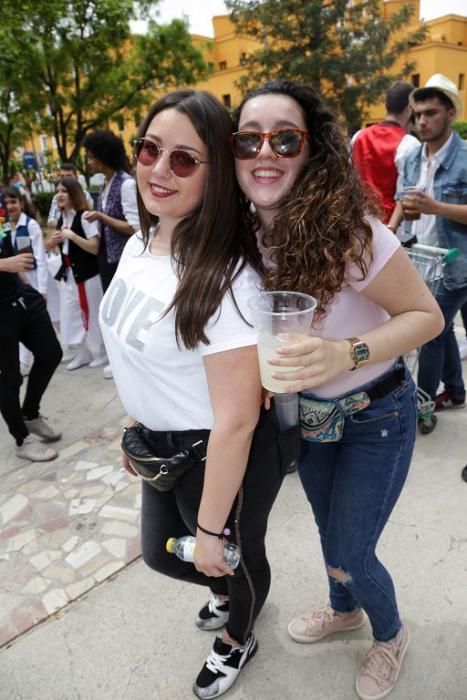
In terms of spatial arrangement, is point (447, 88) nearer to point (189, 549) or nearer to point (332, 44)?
point (189, 549)

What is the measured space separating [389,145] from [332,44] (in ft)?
72.1

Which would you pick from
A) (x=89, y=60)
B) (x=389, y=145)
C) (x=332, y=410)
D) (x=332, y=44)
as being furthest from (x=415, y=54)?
(x=332, y=410)

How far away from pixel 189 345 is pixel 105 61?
743 inches

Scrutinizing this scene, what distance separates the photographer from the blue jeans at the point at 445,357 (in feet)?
10.5

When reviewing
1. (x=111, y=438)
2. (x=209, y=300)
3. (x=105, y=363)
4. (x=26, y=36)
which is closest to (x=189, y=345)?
(x=209, y=300)

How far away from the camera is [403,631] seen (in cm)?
189

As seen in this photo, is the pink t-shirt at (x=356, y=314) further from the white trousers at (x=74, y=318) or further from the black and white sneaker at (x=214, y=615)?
the white trousers at (x=74, y=318)

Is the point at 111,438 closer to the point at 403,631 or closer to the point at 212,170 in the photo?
the point at 403,631

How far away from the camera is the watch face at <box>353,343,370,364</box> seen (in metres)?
1.30

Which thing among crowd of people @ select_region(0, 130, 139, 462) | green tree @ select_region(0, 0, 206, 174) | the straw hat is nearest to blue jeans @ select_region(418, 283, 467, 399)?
the straw hat

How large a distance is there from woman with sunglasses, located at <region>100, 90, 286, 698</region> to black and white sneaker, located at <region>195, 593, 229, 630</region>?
19.9 inches

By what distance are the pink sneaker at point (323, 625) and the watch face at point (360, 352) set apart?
1244 mm

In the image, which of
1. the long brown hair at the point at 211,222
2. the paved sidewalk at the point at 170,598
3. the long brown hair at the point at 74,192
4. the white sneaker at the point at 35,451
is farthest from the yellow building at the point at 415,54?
the long brown hair at the point at 211,222

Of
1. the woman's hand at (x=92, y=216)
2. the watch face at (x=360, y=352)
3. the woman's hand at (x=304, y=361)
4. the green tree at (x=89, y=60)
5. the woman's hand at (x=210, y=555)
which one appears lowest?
the woman's hand at (x=210, y=555)
